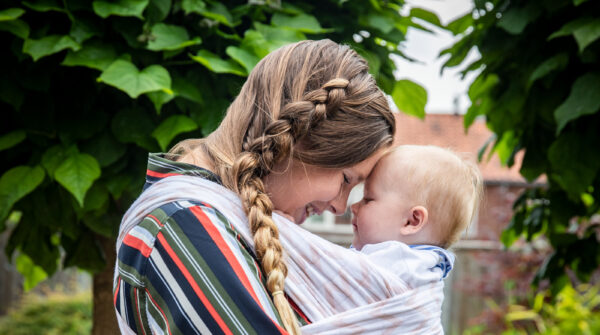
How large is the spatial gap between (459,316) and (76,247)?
8970mm

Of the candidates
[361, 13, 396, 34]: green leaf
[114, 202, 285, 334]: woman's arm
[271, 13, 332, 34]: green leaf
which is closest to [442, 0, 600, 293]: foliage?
[361, 13, 396, 34]: green leaf

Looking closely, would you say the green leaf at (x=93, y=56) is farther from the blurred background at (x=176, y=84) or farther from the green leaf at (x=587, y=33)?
the green leaf at (x=587, y=33)

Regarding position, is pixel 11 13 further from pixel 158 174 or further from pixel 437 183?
pixel 437 183

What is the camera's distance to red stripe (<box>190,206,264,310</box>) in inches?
41.2

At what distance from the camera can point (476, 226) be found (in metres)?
15.1

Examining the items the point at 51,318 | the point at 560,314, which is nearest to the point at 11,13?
the point at 560,314

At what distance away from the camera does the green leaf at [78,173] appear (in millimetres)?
1841

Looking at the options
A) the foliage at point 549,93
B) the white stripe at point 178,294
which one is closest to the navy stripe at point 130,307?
the white stripe at point 178,294

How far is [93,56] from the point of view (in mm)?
1841

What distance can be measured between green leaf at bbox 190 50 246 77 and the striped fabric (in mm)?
807

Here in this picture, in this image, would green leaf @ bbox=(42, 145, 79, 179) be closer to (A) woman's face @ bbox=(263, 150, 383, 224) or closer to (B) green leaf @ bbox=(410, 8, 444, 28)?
(A) woman's face @ bbox=(263, 150, 383, 224)

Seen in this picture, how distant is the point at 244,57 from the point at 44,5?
2.11 feet

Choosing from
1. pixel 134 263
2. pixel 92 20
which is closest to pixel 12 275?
pixel 92 20

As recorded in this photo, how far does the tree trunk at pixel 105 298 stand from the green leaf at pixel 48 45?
97 cm
